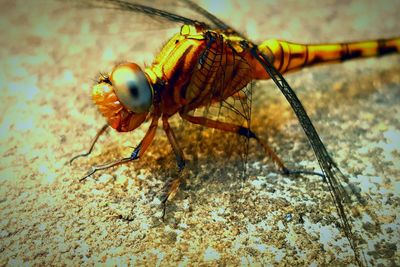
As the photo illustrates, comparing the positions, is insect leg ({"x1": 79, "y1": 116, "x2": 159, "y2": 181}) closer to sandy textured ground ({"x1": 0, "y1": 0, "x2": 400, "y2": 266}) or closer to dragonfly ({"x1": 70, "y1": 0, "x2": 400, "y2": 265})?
dragonfly ({"x1": 70, "y1": 0, "x2": 400, "y2": 265})

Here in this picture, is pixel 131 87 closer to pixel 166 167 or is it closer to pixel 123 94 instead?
pixel 123 94

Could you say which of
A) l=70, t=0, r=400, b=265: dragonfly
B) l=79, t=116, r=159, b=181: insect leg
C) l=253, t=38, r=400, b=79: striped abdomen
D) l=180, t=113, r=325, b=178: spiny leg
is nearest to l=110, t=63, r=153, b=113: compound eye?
l=70, t=0, r=400, b=265: dragonfly

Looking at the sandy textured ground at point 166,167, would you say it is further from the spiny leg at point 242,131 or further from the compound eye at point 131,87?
the compound eye at point 131,87

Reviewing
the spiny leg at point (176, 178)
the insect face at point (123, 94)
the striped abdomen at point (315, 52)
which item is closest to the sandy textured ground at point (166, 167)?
the spiny leg at point (176, 178)

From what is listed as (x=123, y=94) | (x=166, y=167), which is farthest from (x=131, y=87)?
(x=166, y=167)

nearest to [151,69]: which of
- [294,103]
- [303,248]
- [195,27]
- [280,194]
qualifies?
[195,27]

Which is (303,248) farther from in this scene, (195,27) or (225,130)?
(195,27)
